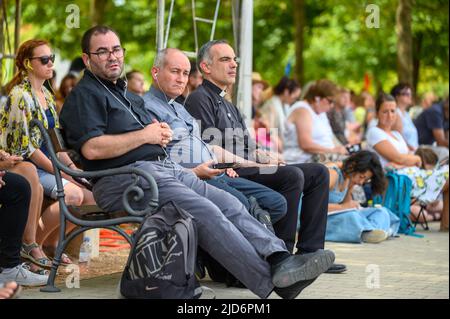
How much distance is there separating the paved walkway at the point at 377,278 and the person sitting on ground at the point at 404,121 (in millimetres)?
2310

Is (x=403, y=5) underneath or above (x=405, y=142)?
above

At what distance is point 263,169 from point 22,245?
1.78 metres

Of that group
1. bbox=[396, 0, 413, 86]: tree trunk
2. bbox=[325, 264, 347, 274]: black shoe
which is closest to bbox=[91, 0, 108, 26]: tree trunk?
bbox=[396, 0, 413, 86]: tree trunk

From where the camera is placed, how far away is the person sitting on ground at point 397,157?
10.7 m

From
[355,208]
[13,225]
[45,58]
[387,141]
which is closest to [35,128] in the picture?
[45,58]

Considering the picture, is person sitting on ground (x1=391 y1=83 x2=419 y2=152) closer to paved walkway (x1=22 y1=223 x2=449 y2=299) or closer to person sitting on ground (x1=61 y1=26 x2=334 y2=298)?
paved walkway (x1=22 y1=223 x2=449 y2=299)

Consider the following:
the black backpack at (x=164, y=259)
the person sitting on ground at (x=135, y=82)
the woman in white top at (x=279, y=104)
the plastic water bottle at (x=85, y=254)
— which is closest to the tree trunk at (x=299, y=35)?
the woman in white top at (x=279, y=104)

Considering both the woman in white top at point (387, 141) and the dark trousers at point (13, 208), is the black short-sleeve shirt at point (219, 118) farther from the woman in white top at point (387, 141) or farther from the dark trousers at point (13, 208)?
the woman in white top at point (387, 141)

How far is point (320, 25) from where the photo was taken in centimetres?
2553

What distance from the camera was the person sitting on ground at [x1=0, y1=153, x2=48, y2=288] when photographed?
226 inches

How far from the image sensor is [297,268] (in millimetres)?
5219

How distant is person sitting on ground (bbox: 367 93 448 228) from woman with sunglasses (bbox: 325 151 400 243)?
2.70 ft
